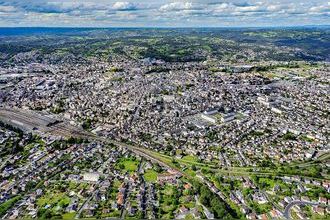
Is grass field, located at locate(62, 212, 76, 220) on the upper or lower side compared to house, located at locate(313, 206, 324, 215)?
upper

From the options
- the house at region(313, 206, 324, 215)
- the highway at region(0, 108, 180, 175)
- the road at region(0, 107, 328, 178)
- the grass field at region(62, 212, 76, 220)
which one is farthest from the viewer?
the highway at region(0, 108, 180, 175)

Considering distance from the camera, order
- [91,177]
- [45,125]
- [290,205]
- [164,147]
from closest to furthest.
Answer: [290,205], [91,177], [164,147], [45,125]

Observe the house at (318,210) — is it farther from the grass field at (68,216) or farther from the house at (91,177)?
the grass field at (68,216)

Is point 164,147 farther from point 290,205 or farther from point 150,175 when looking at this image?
point 290,205

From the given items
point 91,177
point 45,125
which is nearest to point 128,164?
point 91,177

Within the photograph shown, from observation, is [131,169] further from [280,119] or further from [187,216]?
[280,119]

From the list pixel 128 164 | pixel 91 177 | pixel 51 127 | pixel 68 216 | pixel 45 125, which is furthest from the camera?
pixel 45 125

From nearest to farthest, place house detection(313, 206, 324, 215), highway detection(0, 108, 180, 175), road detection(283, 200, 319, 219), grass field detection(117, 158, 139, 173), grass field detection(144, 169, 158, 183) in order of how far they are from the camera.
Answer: road detection(283, 200, 319, 219) < house detection(313, 206, 324, 215) < grass field detection(144, 169, 158, 183) < grass field detection(117, 158, 139, 173) < highway detection(0, 108, 180, 175)

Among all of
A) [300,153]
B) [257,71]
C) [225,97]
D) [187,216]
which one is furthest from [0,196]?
[257,71]

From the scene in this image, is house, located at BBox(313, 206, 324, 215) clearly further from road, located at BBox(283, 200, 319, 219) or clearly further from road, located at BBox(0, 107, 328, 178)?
road, located at BBox(0, 107, 328, 178)

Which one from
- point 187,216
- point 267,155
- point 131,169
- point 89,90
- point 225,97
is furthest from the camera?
point 89,90

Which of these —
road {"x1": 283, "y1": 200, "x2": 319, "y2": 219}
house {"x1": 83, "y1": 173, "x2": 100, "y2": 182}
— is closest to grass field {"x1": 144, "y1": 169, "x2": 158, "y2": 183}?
house {"x1": 83, "y1": 173, "x2": 100, "y2": 182}
